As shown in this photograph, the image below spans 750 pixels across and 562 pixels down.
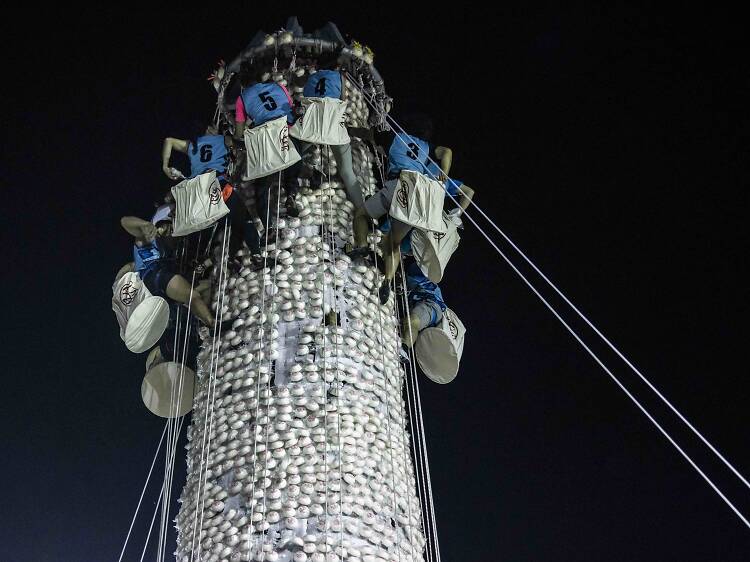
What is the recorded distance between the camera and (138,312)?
4340mm

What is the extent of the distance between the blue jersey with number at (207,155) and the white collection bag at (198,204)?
0.59ft

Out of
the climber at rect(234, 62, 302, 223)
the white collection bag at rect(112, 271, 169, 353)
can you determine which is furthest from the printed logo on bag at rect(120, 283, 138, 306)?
the climber at rect(234, 62, 302, 223)

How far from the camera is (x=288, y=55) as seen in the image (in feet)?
17.0

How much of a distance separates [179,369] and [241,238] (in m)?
0.82

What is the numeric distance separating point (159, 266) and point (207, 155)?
672mm

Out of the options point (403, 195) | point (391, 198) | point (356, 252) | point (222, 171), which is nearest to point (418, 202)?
point (403, 195)

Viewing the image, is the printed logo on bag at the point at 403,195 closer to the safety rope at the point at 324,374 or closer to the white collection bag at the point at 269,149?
the safety rope at the point at 324,374

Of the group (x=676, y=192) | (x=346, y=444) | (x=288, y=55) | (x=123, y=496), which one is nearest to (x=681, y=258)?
(x=676, y=192)

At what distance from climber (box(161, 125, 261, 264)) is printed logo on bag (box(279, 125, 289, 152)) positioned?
0.38m

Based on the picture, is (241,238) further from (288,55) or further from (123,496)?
(123,496)

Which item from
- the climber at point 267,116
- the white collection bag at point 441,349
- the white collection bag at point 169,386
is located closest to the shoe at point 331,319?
the climber at point 267,116

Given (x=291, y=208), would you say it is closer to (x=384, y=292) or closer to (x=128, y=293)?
(x=384, y=292)

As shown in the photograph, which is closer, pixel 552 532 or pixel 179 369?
pixel 179 369

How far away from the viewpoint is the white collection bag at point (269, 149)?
14.0ft
